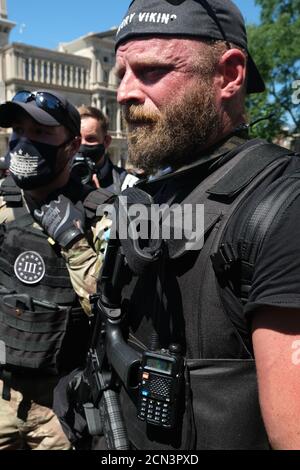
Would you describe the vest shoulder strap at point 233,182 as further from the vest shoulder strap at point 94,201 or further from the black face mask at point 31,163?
the black face mask at point 31,163

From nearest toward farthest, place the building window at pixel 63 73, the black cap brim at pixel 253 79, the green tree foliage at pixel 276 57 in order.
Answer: the black cap brim at pixel 253 79
the green tree foliage at pixel 276 57
the building window at pixel 63 73

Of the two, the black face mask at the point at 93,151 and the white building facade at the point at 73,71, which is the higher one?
the white building facade at the point at 73,71

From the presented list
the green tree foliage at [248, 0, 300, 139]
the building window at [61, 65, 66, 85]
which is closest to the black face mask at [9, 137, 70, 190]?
the green tree foliage at [248, 0, 300, 139]

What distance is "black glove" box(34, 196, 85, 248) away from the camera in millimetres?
2150

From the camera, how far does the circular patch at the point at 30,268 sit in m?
2.23

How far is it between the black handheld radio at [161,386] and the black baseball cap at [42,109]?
155 centimetres

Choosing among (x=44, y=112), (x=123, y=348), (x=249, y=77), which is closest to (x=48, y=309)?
(x=123, y=348)

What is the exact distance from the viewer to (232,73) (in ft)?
4.60

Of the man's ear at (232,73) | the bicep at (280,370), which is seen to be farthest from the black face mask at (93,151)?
the bicep at (280,370)

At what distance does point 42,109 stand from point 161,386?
1701mm

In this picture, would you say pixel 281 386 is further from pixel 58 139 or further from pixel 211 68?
pixel 58 139

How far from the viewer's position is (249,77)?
65.7 inches

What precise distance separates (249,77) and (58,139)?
115 cm

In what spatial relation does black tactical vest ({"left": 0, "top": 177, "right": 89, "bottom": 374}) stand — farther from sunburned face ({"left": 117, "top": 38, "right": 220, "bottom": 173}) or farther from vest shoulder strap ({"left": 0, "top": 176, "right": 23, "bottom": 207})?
sunburned face ({"left": 117, "top": 38, "right": 220, "bottom": 173})
